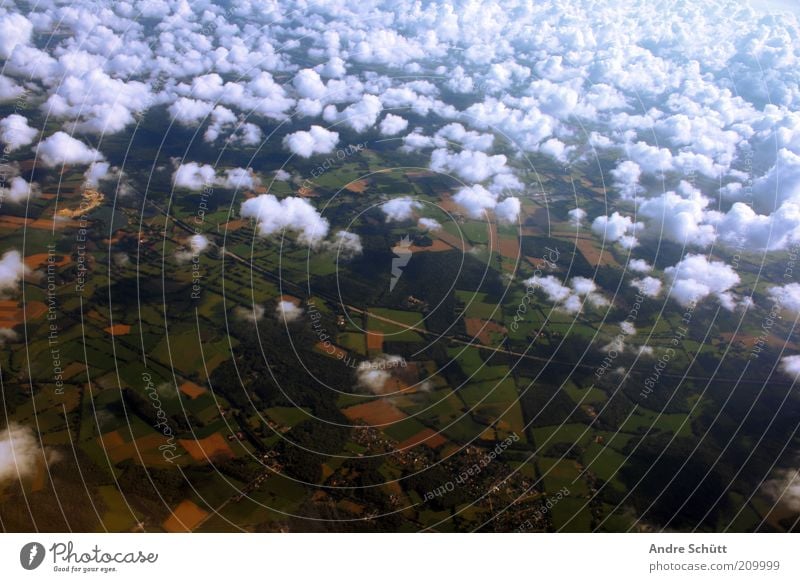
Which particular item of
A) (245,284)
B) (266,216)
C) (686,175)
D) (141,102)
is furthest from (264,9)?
(686,175)

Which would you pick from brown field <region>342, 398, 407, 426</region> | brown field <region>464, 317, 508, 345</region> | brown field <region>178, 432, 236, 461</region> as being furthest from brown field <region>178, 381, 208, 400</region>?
brown field <region>464, 317, 508, 345</region>

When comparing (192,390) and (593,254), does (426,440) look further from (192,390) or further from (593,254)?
(593,254)

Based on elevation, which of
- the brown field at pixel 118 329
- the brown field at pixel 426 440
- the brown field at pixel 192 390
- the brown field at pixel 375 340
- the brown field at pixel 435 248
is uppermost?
the brown field at pixel 435 248

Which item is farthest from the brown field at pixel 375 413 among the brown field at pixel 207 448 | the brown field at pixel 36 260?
the brown field at pixel 36 260

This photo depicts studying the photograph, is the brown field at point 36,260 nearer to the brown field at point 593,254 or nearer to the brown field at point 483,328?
the brown field at point 483,328

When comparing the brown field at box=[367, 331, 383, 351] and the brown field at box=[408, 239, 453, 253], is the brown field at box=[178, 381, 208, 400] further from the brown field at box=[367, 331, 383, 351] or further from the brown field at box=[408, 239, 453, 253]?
the brown field at box=[408, 239, 453, 253]

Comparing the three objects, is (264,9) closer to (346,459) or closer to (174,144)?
(174,144)
